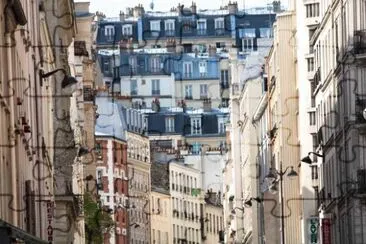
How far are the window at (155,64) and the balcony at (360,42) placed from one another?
110m

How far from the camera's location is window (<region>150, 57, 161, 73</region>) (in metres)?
180

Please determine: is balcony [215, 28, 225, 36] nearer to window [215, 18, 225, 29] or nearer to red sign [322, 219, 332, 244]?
window [215, 18, 225, 29]

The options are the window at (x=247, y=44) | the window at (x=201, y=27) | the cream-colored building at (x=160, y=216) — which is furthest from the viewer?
the window at (x=201, y=27)

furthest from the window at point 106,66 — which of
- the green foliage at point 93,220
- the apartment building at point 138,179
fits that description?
the green foliage at point 93,220

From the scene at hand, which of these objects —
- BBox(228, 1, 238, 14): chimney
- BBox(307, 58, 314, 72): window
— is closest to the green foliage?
BBox(307, 58, 314, 72): window

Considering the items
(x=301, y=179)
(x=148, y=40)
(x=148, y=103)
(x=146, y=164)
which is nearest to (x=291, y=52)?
(x=301, y=179)

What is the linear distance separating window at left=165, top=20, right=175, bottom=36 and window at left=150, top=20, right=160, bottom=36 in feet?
2.14

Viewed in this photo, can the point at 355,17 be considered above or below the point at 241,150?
above

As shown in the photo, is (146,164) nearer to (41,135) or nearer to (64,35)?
(64,35)

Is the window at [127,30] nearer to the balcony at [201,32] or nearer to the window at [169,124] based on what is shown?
the balcony at [201,32]

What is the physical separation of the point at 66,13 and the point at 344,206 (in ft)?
30.7

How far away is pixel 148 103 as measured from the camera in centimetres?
17650

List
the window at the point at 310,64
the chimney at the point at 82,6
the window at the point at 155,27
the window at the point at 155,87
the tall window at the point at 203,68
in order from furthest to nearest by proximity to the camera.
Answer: the window at the point at 155,27
the tall window at the point at 203,68
the window at the point at 155,87
the chimney at the point at 82,6
the window at the point at 310,64

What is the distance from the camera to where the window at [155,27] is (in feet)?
618
